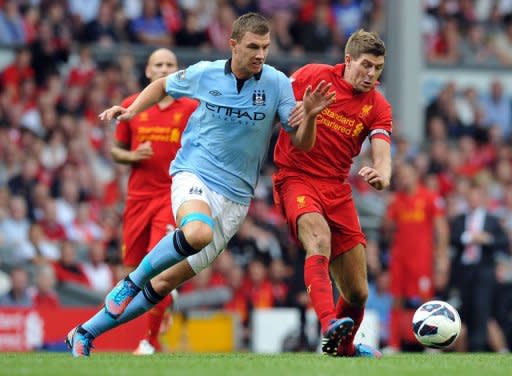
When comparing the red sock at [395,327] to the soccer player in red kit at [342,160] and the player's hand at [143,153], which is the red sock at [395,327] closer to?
the player's hand at [143,153]

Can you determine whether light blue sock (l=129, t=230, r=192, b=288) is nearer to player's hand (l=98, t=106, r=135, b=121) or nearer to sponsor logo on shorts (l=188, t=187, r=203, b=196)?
sponsor logo on shorts (l=188, t=187, r=203, b=196)

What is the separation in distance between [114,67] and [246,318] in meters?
5.18

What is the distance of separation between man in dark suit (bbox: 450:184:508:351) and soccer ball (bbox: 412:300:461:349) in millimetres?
7538

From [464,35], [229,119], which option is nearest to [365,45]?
[229,119]

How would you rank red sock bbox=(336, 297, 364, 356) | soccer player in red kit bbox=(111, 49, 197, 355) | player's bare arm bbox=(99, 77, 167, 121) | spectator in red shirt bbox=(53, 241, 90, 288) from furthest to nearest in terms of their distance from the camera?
spectator in red shirt bbox=(53, 241, 90, 288), soccer player in red kit bbox=(111, 49, 197, 355), red sock bbox=(336, 297, 364, 356), player's bare arm bbox=(99, 77, 167, 121)

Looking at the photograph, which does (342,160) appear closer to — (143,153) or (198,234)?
(198,234)

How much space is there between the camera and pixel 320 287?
9.33m

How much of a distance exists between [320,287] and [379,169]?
3.22 ft

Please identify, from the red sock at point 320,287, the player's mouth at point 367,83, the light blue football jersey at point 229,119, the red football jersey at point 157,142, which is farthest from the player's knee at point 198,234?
the red football jersey at point 157,142

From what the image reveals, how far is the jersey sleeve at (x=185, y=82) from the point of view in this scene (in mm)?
9648

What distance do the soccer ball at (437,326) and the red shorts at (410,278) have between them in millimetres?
8033

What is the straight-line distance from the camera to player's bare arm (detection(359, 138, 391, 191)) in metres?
9.20

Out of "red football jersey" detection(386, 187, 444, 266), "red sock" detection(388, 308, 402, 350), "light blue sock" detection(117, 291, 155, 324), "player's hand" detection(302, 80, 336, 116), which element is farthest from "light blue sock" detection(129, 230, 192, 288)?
"red football jersey" detection(386, 187, 444, 266)

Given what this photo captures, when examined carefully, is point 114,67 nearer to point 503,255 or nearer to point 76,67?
point 76,67
